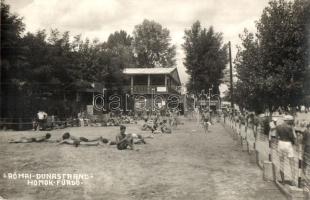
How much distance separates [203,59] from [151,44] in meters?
10.8

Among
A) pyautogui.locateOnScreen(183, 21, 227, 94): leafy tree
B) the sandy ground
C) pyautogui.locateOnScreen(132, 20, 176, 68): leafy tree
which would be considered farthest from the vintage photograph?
pyautogui.locateOnScreen(183, 21, 227, 94): leafy tree

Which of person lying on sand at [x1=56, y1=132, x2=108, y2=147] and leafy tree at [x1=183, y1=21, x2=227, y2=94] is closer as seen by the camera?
person lying on sand at [x1=56, y1=132, x2=108, y2=147]

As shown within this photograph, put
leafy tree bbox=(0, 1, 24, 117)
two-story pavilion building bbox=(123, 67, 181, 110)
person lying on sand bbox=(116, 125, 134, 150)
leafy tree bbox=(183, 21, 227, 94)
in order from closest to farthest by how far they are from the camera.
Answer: person lying on sand bbox=(116, 125, 134, 150) → leafy tree bbox=(0, 1, 24, 117) → two-story pavilion building bbox=(123, 67, 181, 110) → leafy tree bbox=(183, 21, 227, 94)

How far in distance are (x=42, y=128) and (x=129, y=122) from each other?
11814 millimetres

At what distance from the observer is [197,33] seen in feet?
215

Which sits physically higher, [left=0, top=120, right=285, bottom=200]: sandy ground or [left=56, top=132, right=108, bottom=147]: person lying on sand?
[left=56, top=132, right=108, bottom=147]: person lying on sand

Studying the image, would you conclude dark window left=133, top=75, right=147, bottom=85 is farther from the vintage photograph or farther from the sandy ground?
the sandy ground

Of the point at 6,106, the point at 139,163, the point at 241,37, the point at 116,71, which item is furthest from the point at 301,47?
the point at 116,71

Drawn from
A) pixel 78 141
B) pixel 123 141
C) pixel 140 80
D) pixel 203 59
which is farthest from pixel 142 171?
pixel 203 59

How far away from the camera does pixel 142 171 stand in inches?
442

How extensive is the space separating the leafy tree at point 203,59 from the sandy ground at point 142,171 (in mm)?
46622

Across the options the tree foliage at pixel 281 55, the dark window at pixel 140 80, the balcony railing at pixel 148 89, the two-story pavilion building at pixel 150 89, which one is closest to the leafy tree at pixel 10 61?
the tree foliage at pixel 281 55

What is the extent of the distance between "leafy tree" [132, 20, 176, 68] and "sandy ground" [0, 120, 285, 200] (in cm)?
3828

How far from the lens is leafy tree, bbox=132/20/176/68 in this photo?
177ft
